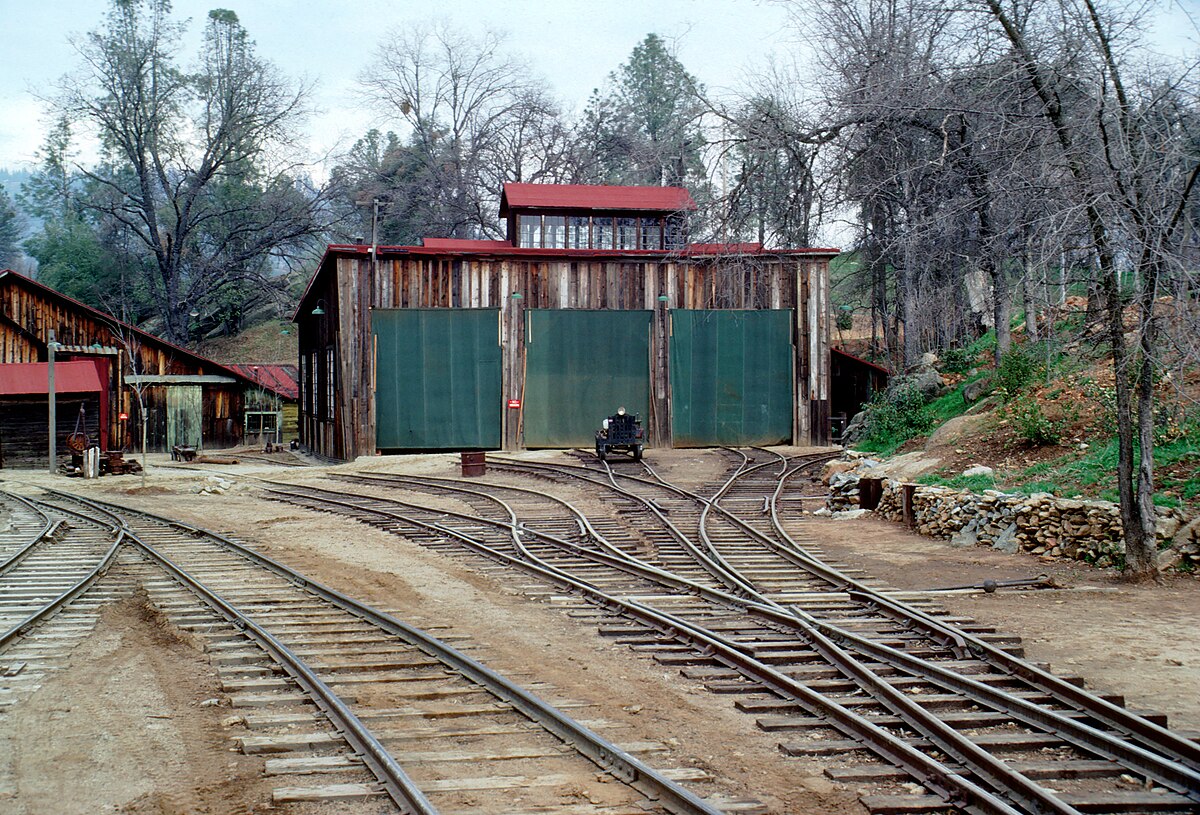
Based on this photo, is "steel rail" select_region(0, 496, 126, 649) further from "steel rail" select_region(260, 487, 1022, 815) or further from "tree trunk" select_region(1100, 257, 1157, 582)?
"tree trunk" select_region(1100, 257, 1157, 582)

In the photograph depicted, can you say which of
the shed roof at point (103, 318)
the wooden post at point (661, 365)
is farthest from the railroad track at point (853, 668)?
the shed roof at point (103, 318)

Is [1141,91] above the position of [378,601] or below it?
above

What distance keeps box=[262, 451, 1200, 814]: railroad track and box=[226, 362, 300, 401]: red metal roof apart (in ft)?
93.6

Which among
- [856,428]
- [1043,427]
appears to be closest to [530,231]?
[856,428]

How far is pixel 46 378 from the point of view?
3119cm

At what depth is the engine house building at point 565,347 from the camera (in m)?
27.2

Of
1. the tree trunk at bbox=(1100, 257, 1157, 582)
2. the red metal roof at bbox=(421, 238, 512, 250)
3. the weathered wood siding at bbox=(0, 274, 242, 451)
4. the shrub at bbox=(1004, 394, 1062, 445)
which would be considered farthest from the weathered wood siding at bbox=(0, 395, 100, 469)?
the tree trunk at bbox=(1100, 257, 1157, 582)

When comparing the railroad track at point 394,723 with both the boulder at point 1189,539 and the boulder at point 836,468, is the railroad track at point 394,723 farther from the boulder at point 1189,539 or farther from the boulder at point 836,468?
the boulder at point 836,468

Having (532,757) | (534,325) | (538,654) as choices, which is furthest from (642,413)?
(532,757)

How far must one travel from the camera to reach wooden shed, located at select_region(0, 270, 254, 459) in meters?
32.7

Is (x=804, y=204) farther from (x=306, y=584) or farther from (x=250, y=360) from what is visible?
(x=250, y=360)

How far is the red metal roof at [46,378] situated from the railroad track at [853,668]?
68.2ft

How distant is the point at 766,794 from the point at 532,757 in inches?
52.3

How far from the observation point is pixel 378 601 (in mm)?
9992
